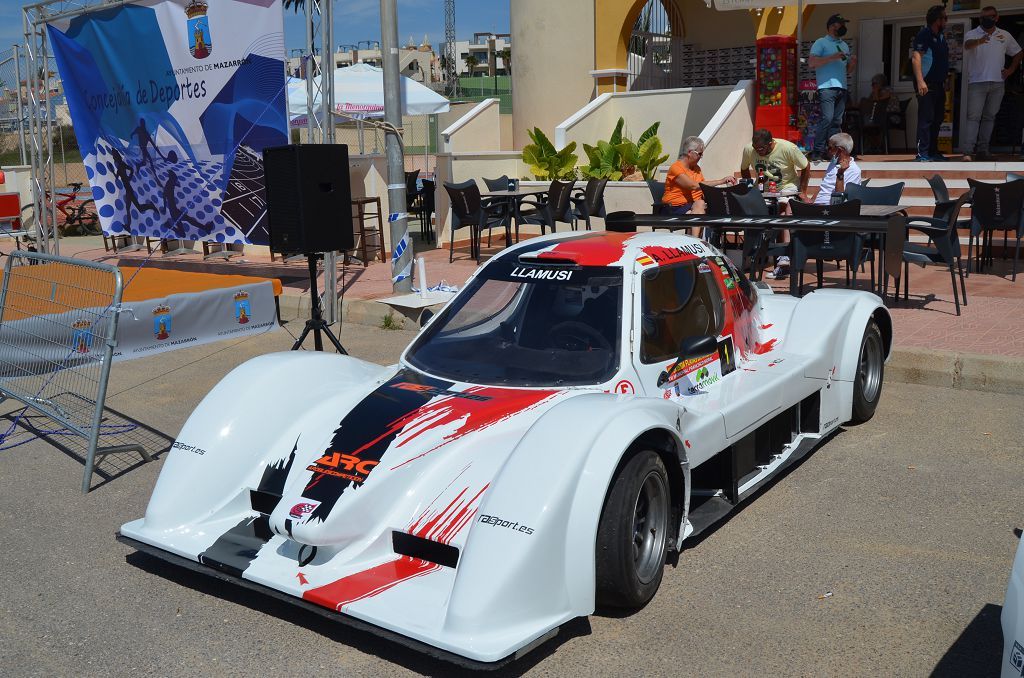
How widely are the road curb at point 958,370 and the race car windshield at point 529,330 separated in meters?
3.74

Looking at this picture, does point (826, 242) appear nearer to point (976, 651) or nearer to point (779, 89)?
point (976, 651)

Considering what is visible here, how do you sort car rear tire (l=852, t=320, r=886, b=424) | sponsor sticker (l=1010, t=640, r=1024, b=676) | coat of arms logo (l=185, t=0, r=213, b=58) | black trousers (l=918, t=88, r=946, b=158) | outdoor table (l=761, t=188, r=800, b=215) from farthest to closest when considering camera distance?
black trousers (l=918, t=88, r=946, b=158)
coat of arms logo (l=185, t=0, r=213, b=58)
outdoor table (l=761, t=188, r=800, b=215)
car rear tire (l=852, t=320, r=886, b=424)
sponsor sticker (l=1010, t=640, r=1024, b=676)

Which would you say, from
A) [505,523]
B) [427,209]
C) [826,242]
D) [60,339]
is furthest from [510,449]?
[427,209]

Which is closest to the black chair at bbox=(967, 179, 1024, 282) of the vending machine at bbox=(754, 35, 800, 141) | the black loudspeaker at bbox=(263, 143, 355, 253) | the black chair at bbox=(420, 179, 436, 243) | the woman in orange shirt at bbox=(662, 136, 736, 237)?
the woman in orange shirt at bbox=(662, 136, 736, 237)

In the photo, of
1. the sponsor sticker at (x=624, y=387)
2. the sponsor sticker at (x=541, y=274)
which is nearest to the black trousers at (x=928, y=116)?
the sponsor sticker at (x=541, y=274)

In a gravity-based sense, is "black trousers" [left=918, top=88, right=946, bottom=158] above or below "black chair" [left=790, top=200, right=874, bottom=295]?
above

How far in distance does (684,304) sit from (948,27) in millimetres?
14878

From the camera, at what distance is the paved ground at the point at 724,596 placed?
3.83m

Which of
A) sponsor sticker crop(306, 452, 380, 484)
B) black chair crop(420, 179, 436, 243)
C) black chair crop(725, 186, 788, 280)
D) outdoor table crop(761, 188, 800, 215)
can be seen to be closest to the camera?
sponsor sticker crop(306, 452, 380, 484)

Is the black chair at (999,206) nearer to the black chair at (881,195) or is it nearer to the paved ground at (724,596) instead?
the black chair at (881,195)

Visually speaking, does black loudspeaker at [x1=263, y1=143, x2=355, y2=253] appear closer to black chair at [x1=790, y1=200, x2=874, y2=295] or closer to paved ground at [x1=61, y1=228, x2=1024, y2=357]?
paved ground at [x1=61, y1=228, x2=1024, y2=357]

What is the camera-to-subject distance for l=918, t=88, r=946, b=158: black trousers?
548 inches

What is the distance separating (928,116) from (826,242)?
236 inches

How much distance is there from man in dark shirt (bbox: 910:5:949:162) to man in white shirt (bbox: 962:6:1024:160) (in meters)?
0.67
